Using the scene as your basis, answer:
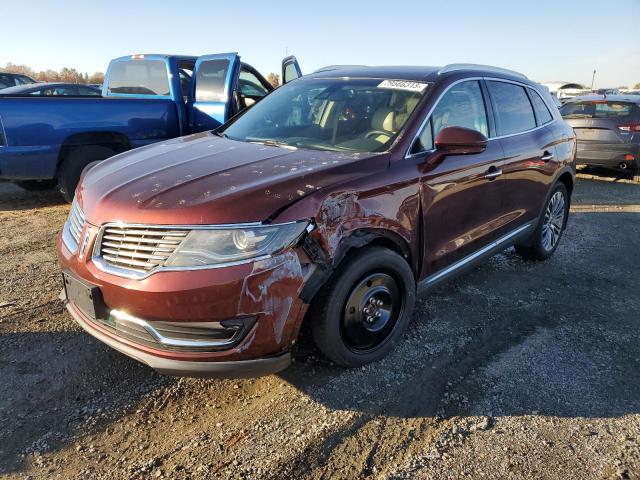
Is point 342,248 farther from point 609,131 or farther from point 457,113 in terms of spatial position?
point 609,131

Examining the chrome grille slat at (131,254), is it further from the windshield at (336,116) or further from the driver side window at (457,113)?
the driver side window at (457,113)

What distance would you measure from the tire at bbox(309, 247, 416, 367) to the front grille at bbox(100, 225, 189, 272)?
807mm

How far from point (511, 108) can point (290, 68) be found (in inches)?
162

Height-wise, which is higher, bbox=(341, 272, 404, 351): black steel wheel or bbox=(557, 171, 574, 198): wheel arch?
bbox=(557, 171, 574, 198): wheel arch

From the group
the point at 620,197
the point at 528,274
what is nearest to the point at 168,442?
the point at 528,274

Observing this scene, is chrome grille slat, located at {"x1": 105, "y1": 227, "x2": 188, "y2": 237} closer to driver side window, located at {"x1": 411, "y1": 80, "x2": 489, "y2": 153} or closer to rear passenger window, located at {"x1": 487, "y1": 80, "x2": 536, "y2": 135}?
driver side window, located at {"x1": 411, "y1": 80, "x2": 489, "y2": 153}

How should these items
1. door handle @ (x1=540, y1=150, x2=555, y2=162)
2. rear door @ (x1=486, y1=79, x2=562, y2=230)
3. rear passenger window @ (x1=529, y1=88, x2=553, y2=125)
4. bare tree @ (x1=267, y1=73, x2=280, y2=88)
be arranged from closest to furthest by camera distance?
rear door @ (x1=486, y1=79, x2=562, y2=230) → door handle @ (x1=540, y1=150, x2=555, y2=162) → rear passenger window @ (x1=529, y1=88, x2=553, y2=125) → bare tree @ (x1=267, y1=73, x2=280, y2=88)

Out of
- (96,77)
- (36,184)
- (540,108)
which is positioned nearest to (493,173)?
(540,108)

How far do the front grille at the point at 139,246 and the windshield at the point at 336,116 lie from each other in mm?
1271

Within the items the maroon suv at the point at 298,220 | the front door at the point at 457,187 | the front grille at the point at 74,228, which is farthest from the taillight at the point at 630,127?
the front grille at the point at 74,228

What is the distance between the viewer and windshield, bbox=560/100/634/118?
9.20m

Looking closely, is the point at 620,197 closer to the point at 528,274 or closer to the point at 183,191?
the point at 528,274

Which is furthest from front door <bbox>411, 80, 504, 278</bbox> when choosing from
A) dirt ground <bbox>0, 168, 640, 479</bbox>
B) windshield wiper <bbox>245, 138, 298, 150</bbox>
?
windshield wiper <bbox>245, 138, 298, 150</bbox>

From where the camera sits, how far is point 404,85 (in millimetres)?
3428
